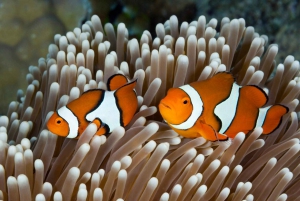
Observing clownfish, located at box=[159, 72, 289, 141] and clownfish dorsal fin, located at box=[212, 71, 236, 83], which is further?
clownfish dorsal fin, located at box=[212, 71, 236, 83]

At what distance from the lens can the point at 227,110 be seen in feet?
3.87

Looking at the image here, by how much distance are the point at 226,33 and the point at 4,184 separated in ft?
3.76

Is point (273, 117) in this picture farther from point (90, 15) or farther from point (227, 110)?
point (90, 15)

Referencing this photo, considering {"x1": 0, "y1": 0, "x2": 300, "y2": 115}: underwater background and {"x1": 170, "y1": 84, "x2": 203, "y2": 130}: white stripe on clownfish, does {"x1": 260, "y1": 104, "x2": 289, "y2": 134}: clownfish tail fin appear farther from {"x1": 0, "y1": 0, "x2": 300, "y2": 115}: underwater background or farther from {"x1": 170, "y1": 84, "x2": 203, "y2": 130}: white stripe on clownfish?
{"x1": 0, "y1": 0, "x2": 300, "y2": 115}: underwater background

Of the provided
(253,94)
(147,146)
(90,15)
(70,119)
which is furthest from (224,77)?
(90,15)

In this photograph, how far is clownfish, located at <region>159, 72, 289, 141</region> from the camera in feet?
3.51

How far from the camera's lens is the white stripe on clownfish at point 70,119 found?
109 cm

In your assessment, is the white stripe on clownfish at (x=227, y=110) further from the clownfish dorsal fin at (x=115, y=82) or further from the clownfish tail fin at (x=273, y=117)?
the clownfish dorsal fin at (x=115, y=82)

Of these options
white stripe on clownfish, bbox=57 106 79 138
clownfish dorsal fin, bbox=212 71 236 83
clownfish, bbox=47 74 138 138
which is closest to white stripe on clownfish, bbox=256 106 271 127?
clownfish dorsal fin, bbox=212 71 236 83

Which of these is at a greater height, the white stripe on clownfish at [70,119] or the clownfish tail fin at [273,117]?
the white stripe on clownfish at [70,119]

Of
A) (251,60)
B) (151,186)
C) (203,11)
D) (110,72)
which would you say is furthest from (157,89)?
(203,11)

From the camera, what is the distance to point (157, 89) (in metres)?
1.26

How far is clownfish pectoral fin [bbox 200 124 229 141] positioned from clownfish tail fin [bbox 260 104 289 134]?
22 cm

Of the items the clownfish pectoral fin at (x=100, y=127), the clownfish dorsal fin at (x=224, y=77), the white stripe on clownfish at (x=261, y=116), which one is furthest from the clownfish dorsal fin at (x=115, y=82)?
the white stripe on clownfish at (x=261, y=116)
